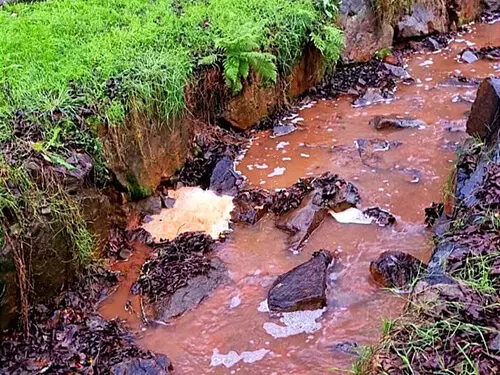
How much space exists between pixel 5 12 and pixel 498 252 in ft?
18.9

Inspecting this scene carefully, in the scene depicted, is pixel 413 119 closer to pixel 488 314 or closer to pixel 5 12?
pixel 488 314

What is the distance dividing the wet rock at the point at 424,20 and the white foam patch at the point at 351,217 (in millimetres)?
4378

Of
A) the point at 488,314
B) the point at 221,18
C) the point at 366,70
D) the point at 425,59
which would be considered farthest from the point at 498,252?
the point at 425,59

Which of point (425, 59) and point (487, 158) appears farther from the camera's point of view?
point (425, 59)

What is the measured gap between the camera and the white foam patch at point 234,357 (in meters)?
3.57

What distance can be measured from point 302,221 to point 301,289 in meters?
0.85

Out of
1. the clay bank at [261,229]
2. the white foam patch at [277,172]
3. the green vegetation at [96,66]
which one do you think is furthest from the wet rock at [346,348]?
the white foam patch at [277,172]

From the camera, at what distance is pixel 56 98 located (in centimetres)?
454

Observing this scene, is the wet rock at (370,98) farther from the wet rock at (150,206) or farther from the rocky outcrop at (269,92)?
the wet rock at (150,206)

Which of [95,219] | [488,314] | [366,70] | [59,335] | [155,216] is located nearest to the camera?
[488,314]

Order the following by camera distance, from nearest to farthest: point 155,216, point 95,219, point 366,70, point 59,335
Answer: point 59,335 → point 95,219 → point 155,216 → point 366,70

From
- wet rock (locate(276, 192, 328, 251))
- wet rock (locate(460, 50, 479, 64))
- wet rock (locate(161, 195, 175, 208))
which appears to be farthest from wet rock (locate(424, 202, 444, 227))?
wet rock (locate(460, 50, 479, 64))

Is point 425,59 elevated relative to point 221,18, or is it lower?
lower

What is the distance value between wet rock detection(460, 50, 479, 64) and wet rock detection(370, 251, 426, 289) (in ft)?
15.5
